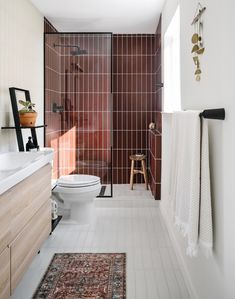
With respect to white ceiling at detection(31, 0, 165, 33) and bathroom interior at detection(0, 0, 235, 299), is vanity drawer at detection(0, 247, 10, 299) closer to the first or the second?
bathroom interior at detection(0, 0, 235, 299)

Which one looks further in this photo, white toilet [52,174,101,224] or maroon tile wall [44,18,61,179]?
maroon tile wall [44,18,61,179]

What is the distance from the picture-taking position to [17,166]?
266 cm

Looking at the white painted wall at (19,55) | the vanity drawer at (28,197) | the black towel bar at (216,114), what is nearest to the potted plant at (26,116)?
the white painted wall at (19,55)

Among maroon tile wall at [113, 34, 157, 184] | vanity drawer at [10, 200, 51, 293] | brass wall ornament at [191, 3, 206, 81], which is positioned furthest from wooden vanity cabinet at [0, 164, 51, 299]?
maroon tile wall at [113, 34, 157, 184]

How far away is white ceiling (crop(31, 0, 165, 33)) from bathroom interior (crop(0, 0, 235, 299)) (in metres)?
0.01

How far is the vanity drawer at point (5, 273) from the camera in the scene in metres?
1.81

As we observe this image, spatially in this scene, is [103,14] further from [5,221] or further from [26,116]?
[5,221]

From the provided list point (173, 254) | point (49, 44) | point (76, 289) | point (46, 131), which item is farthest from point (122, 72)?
point (76, 289)

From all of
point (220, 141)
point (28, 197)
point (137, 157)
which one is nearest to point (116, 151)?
point (137, 157)

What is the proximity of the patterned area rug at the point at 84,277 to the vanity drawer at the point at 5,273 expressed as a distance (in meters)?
0.46

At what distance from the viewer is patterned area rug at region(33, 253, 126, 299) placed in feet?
7.71

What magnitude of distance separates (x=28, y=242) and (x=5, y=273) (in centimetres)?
44

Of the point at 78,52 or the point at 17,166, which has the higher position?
the point at 78,52

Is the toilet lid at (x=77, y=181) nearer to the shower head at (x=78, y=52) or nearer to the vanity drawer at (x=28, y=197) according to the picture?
the vanity drawer at (x=28, y=197)
